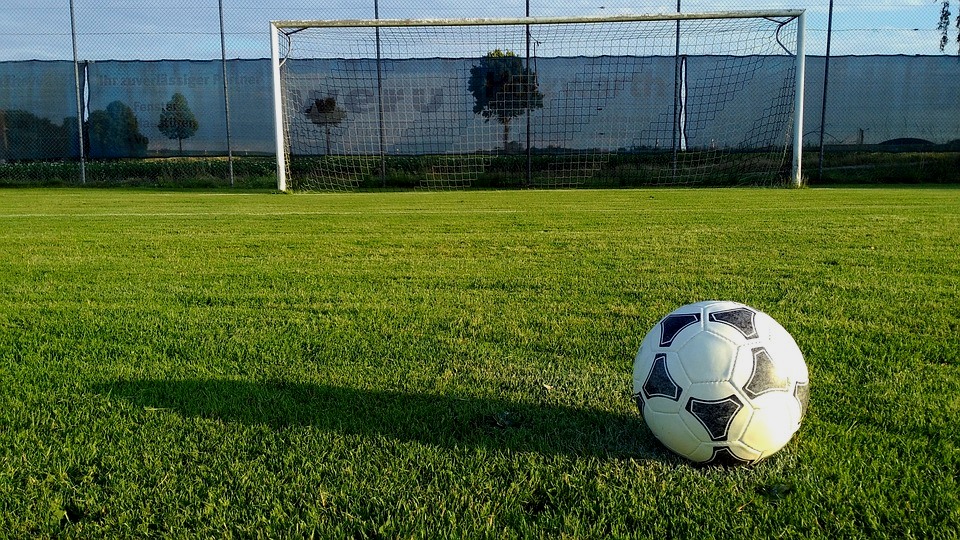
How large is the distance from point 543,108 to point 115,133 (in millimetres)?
10935

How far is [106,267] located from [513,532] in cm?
452

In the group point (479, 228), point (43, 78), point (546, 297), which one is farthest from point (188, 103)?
point (546, 297)

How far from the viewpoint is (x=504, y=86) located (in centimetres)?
1555

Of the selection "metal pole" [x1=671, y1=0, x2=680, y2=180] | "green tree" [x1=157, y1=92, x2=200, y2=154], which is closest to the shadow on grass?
"metal pole" [x1=671, y1=0, x2=680, y2=180]

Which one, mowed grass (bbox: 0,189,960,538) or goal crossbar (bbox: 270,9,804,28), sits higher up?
goal crossbar (bbox: 270,9,804,28)

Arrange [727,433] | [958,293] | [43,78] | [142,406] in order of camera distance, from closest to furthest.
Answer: [727,433]
[142,406]
[958,293]
[43,78]

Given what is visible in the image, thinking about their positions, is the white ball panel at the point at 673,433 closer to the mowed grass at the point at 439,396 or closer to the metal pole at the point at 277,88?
the mowed grass at the point at 439,396

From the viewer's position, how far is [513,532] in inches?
61.6

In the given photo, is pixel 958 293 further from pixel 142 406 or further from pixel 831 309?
pixel 142 406

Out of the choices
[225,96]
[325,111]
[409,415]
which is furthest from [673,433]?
[225,96]

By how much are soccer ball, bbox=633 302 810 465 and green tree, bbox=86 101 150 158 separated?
1802 centimetres

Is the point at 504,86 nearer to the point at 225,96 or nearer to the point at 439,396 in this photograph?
the point at 225,96

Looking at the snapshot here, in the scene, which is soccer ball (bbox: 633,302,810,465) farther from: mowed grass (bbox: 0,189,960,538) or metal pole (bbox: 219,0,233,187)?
metal pole (bbox: 219,0,233,187)

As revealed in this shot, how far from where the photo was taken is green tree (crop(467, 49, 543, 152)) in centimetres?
1554
